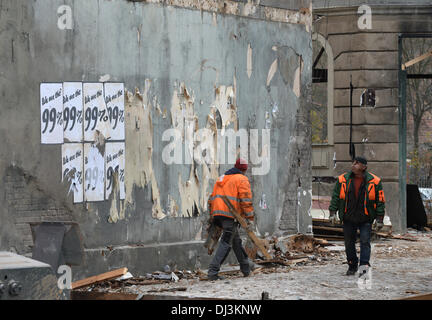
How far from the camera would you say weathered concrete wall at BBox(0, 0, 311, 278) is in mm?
10562

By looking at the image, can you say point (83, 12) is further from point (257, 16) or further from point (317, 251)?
point (317, 251)

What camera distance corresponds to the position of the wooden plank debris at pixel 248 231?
11.3 m

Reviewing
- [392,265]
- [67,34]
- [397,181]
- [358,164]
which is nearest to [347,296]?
[358,164]

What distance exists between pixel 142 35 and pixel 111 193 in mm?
2451

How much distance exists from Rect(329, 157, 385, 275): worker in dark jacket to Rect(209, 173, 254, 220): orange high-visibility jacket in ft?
4.18

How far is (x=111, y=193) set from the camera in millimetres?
11438

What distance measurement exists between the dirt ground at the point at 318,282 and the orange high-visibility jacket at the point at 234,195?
1.00m

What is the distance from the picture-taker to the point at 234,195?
11297mm

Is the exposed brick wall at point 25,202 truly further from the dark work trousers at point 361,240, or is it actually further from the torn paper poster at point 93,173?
the dark work trousers at point 361,240

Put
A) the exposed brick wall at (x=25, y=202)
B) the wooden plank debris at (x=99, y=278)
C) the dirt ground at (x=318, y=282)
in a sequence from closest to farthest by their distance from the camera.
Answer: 1. the dirt ground at (x=318, y=282)
2. the exposed brick wall at (x=25, y=202)
3. the wooden plank debris at (x=99, y=278)

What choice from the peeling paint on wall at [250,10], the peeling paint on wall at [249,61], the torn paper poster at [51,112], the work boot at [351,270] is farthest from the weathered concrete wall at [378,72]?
the torn paper poster at [51,112]

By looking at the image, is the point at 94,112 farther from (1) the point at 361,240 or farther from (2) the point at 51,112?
(1) the point at 361,240

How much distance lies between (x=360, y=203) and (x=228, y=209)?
1.91 metres

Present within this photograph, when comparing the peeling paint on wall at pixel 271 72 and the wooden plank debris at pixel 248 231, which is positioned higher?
the peeling paint on wall at pixel 271 72
